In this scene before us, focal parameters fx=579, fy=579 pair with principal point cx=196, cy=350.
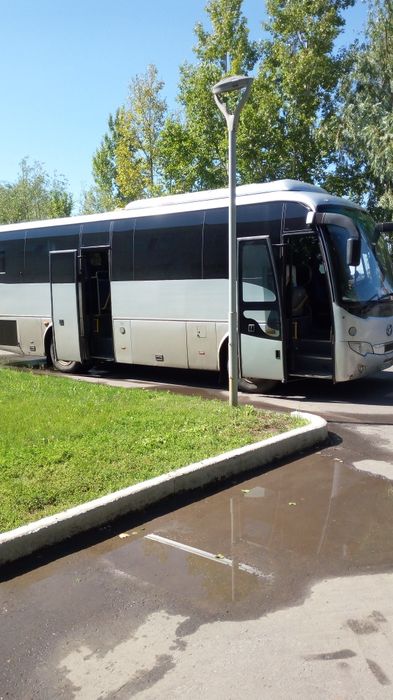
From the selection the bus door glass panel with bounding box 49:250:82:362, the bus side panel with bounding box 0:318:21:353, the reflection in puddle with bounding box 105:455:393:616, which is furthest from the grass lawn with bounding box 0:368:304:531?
the bus side panel with bounding box 0:318:21:353

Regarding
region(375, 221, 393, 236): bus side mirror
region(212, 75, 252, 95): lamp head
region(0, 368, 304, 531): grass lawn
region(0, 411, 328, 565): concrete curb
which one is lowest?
region(0, 411, 328, 565): concrete curb

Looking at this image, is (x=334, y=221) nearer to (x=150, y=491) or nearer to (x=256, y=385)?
(x=256, y=385)

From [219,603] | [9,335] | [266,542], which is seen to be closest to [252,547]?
[266,542]

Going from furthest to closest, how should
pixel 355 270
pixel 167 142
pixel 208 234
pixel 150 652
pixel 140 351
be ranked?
pixel 167 142 → pixel 140 351 → pixel 208 234 → pixel 355 270 → pixel 150 652

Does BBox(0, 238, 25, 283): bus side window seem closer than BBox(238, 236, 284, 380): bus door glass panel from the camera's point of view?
No

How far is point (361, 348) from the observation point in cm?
901

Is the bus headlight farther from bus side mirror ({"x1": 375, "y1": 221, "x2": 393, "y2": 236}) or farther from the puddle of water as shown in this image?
the puddle of water

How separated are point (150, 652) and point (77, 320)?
9661mm

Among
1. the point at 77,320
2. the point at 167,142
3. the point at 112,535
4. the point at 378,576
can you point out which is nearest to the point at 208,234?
the point at 77,320

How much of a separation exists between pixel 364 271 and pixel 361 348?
1.28 m

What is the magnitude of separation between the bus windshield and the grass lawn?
8.63 feet

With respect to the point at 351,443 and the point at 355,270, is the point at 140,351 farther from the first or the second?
the point at 351,443

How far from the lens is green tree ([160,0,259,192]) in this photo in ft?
84.0

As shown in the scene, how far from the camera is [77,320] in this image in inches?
479
